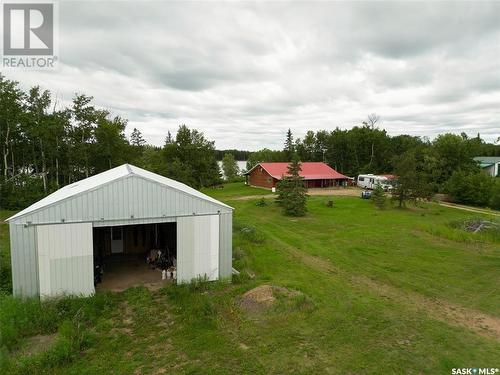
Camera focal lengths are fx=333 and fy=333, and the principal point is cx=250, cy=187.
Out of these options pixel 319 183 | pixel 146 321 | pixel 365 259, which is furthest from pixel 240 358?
pixel 319 183

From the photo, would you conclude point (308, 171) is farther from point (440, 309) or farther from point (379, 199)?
point (440, 309)

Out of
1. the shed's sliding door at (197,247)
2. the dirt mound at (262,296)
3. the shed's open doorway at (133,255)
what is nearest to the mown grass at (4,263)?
the shed's open doorway at (133,255)

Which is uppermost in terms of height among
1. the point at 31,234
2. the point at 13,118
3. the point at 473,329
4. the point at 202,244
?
the point at 13,118

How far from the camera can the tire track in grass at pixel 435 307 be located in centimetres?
968

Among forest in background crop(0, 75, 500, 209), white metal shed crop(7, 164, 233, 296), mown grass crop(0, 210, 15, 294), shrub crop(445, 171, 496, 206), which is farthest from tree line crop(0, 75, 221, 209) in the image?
shrub crop(445, 171, 496, 206)

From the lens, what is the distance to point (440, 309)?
10.8 metres

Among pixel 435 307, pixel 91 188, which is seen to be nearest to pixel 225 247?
pixel 91 188

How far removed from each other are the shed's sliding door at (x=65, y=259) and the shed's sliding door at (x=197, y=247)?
3042mm

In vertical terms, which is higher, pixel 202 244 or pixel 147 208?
pixel 147 208

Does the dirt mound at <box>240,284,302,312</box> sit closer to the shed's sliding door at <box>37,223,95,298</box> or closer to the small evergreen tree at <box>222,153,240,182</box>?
the shed's sliding door at <box>37,223,95,298</box>

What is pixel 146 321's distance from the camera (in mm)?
9664

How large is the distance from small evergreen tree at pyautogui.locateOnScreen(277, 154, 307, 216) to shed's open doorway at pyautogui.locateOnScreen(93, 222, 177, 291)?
13806mm

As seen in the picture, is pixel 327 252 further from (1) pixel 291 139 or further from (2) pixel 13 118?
(1) pixel 291 139

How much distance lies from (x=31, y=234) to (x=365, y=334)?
10.2 metres
